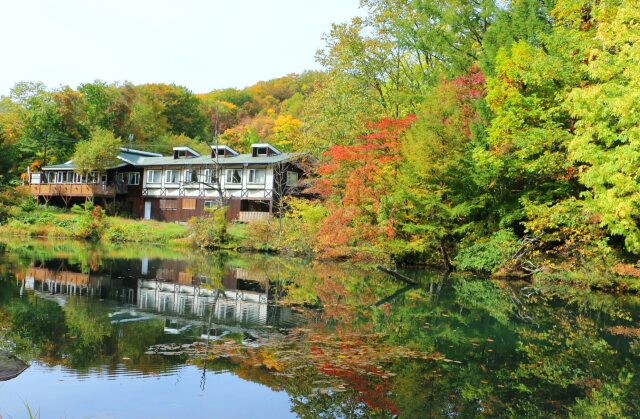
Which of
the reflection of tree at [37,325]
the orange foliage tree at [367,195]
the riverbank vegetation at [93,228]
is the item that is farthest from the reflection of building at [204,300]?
the riverbank vegetation at [93,228]

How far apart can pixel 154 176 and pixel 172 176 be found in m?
2.15

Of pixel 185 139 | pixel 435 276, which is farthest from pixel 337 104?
pixel 185 139

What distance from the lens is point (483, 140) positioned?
939 inches

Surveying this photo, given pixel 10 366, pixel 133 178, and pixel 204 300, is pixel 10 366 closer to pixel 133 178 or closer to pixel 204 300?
pixel 204 300

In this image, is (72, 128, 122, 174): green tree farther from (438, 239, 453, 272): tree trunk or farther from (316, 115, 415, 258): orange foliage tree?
(438, 239, 453, 272): tree trunk

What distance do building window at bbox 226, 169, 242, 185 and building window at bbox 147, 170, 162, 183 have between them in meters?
7.39

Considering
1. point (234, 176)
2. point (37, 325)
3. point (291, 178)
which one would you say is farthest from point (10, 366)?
point (234, 176)

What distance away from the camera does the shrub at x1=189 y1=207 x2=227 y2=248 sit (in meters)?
35.9

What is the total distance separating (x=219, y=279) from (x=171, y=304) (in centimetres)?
615

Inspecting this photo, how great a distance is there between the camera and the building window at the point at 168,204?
4853 centimetres

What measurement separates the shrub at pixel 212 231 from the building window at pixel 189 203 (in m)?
10.8

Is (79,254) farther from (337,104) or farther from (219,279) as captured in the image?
(337,104)

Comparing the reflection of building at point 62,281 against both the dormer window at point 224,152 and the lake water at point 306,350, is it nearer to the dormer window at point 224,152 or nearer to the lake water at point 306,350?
the lake water at point 306,350

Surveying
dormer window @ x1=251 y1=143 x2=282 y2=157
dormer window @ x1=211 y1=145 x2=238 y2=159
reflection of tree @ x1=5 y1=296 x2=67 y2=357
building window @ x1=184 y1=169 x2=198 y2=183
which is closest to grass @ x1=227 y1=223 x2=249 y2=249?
dormer window @ x1=251 y1=143 x2=282 y2=157
